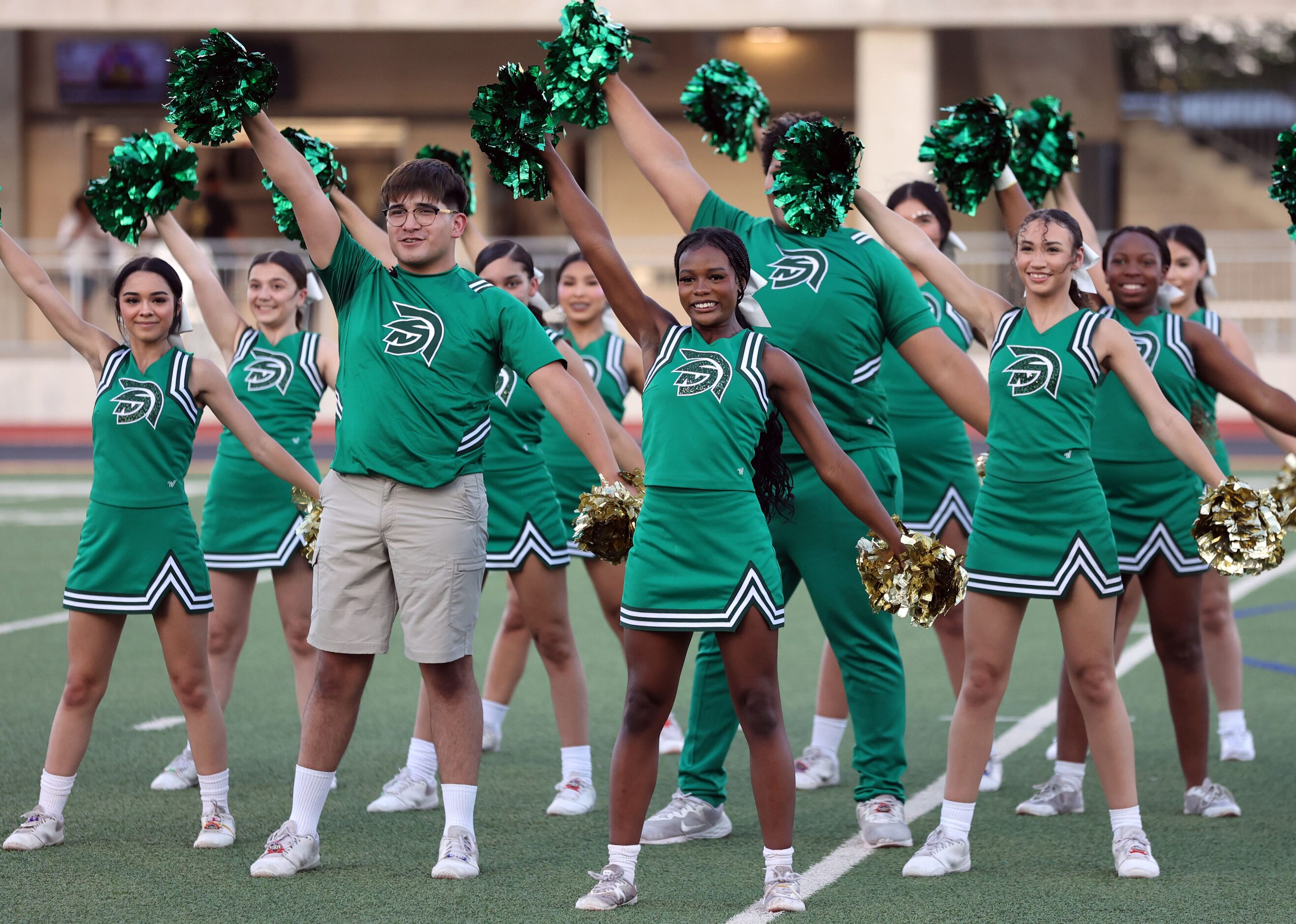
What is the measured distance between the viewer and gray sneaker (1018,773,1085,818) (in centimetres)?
556

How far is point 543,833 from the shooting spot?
5340mm

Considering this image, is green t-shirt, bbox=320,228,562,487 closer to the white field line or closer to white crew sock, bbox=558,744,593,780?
white crew sock, bbox=558,744,593,780

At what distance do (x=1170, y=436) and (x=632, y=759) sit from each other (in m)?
1.83

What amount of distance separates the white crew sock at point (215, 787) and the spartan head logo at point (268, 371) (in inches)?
62.2

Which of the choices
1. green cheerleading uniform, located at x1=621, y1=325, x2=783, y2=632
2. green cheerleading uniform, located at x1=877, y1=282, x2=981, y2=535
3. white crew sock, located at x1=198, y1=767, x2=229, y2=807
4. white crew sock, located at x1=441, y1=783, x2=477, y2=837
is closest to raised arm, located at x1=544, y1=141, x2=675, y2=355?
green cheerleading uniform, located at x1=621, y1=325, x2=783, y2=632

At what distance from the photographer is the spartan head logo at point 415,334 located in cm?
469

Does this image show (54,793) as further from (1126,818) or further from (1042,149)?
(1042,149)

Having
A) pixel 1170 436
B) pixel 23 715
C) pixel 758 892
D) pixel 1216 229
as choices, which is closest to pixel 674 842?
pixel 758 892

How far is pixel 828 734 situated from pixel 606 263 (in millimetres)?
2352

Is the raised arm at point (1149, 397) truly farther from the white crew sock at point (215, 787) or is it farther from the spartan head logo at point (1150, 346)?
the white crew sock at point (215, 787)

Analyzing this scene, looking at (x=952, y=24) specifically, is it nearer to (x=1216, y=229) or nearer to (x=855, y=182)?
(x=1216, y=229)

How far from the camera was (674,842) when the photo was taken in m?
5.18

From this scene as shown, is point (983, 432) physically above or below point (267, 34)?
below

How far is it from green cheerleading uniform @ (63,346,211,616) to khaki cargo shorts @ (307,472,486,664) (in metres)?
0.60
